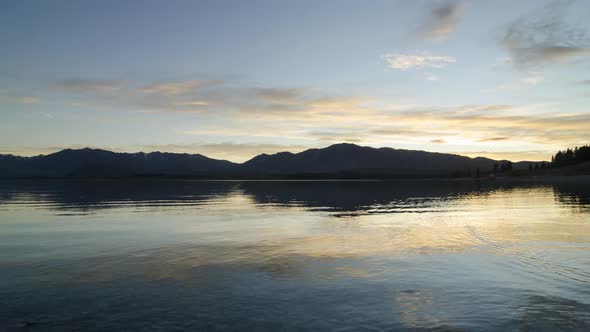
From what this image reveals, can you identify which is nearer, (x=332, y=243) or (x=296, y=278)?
(x=296, y=278)

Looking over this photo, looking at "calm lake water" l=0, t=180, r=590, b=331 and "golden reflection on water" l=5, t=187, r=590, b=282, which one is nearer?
"calm lake water" l=0, t=180, r=590, b=331

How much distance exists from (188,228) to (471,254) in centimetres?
2386

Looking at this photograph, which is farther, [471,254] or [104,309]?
[471,254]

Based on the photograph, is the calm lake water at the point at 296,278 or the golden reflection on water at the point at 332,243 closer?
the calm lake water at the point at 296,278

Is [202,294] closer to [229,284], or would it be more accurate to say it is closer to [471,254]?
[229,284]

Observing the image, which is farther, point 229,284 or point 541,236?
point 541,236

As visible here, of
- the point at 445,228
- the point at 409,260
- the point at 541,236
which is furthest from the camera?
the point at 445,228

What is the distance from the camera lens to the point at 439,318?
13359 millimetres

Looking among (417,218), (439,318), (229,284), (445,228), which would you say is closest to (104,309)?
(229,284)

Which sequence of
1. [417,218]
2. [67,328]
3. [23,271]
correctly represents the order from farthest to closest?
1. [417,218]
2. [23,271]
3. [67,328]

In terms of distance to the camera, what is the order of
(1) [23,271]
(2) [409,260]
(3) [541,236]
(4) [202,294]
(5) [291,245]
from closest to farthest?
(4) [202,294] → (1) [23,271] → (2) [409,260] → (5) [291,245] → (3) [541,236]

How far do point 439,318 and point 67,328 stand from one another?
12308mm

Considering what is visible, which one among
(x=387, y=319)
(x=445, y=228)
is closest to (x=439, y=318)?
(x=387, y=319)

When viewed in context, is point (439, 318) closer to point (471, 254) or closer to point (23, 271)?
point (471, 254)
